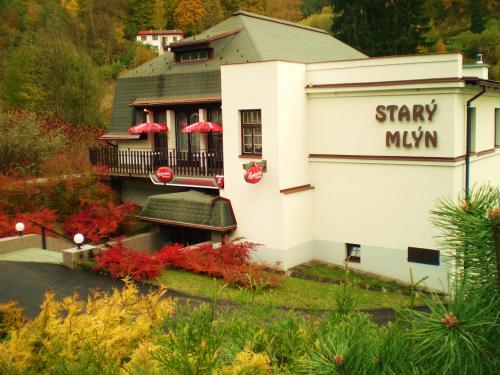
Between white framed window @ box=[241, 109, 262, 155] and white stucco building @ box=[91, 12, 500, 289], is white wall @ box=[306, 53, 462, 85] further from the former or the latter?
white framed window @ box=[241, 109, 262, 155]

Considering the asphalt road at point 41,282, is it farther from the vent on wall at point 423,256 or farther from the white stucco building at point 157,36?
the white stucco building at point 157,36

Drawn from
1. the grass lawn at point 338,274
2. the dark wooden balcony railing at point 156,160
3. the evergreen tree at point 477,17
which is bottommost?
the grass lawn at point 338,274

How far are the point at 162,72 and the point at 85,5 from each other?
222 feet

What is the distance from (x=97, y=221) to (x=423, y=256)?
11157 millimetres

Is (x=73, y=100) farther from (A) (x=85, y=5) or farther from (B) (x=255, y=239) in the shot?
(A) (x=85, y=5)

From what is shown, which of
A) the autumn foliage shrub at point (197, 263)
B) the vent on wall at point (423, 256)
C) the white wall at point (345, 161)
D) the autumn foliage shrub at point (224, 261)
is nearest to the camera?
the autumn foliage shrub at point (197, 263)

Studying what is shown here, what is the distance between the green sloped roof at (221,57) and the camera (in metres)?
21.6

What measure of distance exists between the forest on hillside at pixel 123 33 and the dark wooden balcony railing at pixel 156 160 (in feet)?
55.8

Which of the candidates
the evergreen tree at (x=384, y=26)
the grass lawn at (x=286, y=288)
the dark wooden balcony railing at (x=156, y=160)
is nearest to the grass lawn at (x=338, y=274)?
the grass lawn at (x=286, y=288)

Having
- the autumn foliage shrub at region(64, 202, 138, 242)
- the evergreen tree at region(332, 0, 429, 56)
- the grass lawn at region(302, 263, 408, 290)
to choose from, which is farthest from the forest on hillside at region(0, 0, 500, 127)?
the grass lawn at region(302, 263, 408, 290)

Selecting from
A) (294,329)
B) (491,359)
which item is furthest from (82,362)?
(491,359)

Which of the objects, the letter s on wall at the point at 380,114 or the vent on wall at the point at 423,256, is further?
the letter s on wall at the point at 380,114

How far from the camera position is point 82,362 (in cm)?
328

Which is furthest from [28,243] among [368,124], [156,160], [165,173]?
[368,124]
